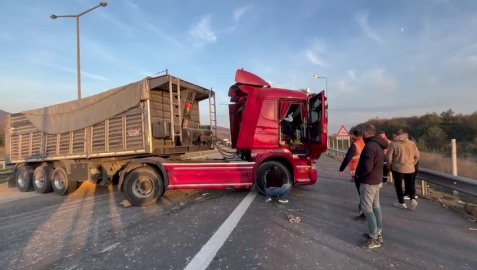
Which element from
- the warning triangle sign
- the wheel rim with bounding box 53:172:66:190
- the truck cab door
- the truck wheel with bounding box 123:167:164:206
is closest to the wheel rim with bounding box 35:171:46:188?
the wheel rim with bounding box 53:172:66:190

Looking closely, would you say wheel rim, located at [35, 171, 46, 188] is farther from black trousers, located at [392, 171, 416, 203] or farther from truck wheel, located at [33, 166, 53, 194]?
black trousers, located at [392, 171, 416, 203]

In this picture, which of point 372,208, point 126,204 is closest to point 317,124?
point 372,208

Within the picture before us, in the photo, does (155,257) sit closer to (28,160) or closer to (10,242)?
(10,242)

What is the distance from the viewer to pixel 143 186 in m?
6.45

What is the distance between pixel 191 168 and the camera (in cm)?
667

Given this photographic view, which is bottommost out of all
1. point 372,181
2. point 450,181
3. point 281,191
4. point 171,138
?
point 281,191

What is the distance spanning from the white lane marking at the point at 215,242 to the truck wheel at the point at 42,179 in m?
6.28

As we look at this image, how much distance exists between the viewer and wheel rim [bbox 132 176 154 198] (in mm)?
6398

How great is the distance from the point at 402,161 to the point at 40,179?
10.1 m

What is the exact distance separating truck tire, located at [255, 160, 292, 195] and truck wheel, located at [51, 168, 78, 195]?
5.45 metres

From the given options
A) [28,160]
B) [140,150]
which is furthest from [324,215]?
[28,160]

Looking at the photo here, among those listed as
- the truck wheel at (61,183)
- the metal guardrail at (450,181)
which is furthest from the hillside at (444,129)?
the truck wheel at (61,183)

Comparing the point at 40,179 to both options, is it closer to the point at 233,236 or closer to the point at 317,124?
the point at 233,236

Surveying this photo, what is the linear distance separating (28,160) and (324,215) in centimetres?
903
